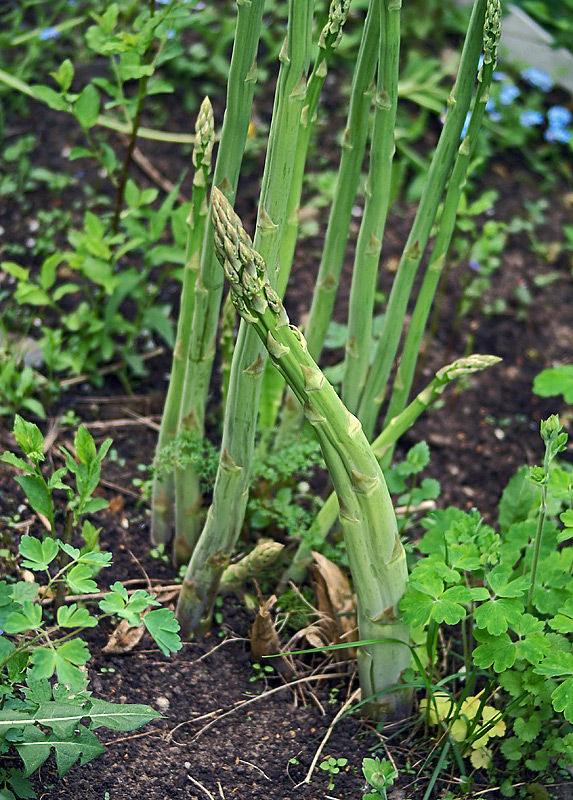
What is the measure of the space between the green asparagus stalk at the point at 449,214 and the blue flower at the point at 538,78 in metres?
2.17

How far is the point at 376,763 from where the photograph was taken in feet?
4.99

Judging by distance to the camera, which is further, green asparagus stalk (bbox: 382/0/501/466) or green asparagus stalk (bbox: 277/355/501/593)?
green asparagus stalk (bbox: 277/355/501/593)

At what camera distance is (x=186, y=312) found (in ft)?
6.07

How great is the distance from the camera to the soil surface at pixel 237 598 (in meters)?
1.60

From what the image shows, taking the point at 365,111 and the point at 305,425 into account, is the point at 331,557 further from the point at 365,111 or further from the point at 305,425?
the point at 365,111

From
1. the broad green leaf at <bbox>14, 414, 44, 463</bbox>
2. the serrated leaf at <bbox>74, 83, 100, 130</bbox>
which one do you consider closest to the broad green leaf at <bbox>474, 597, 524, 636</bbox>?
the broad green leaf at <bbox>14, 414, 44, 463</bbox>

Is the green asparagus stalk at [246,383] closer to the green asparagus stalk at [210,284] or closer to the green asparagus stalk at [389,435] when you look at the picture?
the green asparagus stalk at [210,284]

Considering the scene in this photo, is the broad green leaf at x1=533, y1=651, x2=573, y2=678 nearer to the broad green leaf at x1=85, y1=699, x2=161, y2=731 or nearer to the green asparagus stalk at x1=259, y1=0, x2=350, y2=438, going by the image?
the broad green leaf at x1=85, y1=699, x2=161, y2=731

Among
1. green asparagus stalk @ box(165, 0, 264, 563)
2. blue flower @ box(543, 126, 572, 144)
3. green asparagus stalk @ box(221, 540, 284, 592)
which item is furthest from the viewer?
blue flower @ box(543, 126, 572, 144)

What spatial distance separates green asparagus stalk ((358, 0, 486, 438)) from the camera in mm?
1636

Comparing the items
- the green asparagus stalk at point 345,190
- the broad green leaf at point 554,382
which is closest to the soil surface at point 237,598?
the broad green leaf at point 554,382

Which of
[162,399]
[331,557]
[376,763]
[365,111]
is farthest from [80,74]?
[376,763]

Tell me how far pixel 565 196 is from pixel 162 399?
2039mm

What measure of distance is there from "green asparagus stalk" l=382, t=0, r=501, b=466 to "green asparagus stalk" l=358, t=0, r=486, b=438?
3 cm
